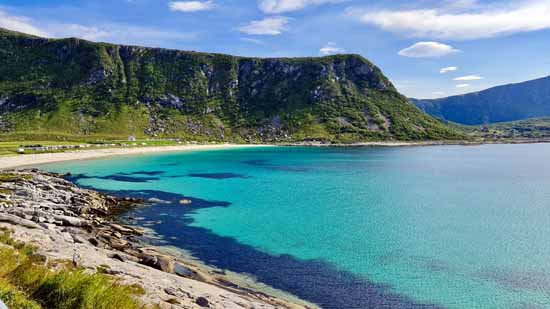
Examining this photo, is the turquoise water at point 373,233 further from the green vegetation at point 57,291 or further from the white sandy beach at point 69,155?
the white sandy beach at point 69,155

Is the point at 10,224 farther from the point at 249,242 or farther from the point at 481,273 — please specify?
the point at 481,273

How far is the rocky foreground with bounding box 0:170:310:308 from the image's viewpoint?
19.1m

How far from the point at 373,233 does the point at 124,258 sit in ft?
86.2

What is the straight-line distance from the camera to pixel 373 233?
40.8 metres

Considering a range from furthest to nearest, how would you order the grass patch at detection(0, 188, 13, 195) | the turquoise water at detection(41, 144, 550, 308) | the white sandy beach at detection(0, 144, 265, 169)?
the white sandy beach at detection(0, 144, 265, 169)
the grass patch at detection(0, 188, 13, 195)
the turquoise water at detection(41, 144, 550, 308)

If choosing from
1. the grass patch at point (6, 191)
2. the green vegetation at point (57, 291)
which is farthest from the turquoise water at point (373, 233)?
the grass patch at point (6, 191)

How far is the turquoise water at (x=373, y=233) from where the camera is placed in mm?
26266

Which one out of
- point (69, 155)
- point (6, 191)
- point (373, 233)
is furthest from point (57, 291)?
point (69, 155)

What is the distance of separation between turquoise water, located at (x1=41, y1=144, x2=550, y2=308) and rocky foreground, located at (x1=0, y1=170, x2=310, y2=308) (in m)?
4.18

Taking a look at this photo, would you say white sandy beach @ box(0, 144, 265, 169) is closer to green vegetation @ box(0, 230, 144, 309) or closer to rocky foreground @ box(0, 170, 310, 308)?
rocky foreground @ box(0, 170, 310, 308)

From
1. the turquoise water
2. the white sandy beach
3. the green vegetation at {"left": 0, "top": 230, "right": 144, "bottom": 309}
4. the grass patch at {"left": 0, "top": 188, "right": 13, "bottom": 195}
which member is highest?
the green vegetation at {"left": 0, "top": 230, "right": 144, "bottom": 309}

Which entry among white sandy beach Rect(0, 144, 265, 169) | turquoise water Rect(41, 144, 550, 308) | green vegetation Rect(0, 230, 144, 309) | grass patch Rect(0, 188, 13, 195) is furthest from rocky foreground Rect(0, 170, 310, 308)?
white sandy beach Rect(0, 144, 265, 169)

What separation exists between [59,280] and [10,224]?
1964 centimetres

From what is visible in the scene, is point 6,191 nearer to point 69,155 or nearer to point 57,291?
point 57,291
